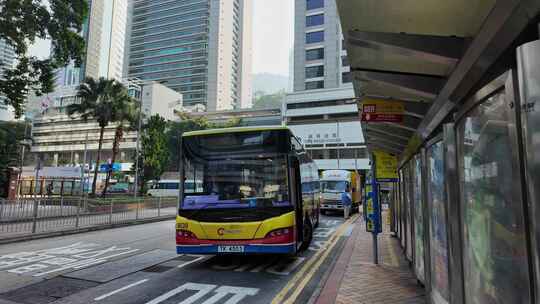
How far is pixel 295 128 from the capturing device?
201ft

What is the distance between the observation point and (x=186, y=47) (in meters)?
129

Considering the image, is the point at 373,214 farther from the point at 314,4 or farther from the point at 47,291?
the point at 314,4

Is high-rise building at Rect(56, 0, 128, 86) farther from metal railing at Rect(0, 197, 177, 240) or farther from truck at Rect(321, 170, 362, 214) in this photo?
truck at Rect(321, 170, 362, 214)

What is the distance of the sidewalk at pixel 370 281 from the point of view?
4840 mm

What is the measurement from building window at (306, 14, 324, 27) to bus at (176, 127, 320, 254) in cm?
6304

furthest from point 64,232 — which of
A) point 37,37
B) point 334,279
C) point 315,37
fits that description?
point 315,37

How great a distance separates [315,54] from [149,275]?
62989 mm

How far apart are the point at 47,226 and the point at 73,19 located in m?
8.42

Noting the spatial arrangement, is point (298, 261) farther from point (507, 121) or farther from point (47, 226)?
point (47, 226)

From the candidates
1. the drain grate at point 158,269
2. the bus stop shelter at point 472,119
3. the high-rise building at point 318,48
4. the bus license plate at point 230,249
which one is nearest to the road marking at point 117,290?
the drain grate at point 158,269

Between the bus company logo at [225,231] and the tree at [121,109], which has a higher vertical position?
the tree at [121,109]

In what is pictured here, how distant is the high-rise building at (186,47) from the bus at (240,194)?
122 meters

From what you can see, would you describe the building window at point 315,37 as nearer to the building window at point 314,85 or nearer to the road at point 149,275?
the building window at point 314,85

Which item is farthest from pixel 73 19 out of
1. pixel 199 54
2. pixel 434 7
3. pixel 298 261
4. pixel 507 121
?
pixel 199 54
